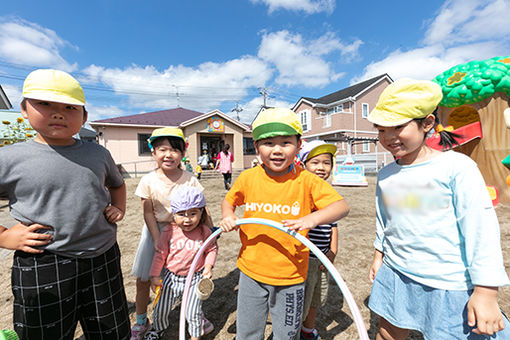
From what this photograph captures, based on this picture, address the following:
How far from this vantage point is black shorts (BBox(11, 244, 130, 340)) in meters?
1.58

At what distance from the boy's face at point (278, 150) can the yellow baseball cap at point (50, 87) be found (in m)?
1.29

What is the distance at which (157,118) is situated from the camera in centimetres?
2175

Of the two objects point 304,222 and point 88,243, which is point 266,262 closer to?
point 304,222

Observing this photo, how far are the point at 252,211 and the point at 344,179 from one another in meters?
12.3

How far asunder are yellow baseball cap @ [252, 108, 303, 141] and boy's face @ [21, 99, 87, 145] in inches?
48.6

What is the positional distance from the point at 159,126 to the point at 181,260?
63.7 feet

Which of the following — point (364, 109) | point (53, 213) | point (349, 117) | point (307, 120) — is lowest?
point (53, 213)

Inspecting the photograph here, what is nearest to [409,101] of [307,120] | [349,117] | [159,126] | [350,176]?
[350,176]

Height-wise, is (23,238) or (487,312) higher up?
(23,238)

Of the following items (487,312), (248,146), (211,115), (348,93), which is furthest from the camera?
(348,93)

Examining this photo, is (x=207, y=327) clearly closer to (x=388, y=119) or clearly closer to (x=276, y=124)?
(x=276, y=124)

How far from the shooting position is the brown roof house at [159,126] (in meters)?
18.9

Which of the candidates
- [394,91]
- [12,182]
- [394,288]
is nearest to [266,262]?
[394,288]

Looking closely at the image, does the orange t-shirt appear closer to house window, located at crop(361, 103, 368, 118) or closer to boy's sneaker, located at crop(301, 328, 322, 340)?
boy's sneaker, located at crop(301, 328, 322, 340)
